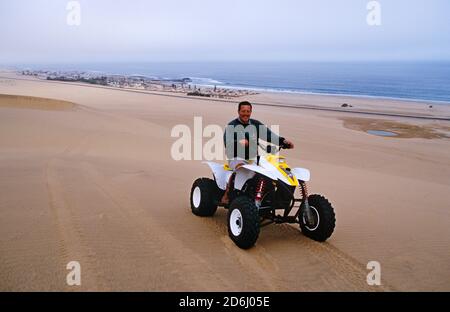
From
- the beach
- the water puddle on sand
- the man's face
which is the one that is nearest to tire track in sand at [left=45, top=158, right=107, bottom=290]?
the beach

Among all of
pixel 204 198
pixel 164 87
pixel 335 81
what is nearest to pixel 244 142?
pixel 204 198

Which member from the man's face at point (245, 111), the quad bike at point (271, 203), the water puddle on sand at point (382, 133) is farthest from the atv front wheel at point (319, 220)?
the water puddle on sand at point (382, 133)

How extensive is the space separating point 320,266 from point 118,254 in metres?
2.23

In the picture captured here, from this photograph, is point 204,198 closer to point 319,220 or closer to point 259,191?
point 259,191

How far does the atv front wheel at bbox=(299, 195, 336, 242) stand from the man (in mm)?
884

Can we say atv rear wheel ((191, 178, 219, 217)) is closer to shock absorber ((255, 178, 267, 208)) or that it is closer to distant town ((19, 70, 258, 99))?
shock absorber ((255, 178, 267, 208))

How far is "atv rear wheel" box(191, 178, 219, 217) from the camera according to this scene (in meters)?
6.07

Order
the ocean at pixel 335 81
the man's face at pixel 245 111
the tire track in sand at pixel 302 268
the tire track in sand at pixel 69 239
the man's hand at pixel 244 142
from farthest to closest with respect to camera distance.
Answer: the ocean at pixel 335 81, the man's face at pixel 245 111, the man's hand at pixel 244 142, the tire track in sand at pixel 302 268, the tire track in sand at pixel 69 239

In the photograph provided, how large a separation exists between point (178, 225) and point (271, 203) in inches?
53.9

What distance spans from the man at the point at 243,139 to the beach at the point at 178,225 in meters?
0.99

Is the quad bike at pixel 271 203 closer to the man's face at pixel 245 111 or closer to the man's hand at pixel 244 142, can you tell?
the man's hand at pixel 244 142

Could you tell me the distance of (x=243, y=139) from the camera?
5.29 m

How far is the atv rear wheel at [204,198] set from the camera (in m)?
6.07
